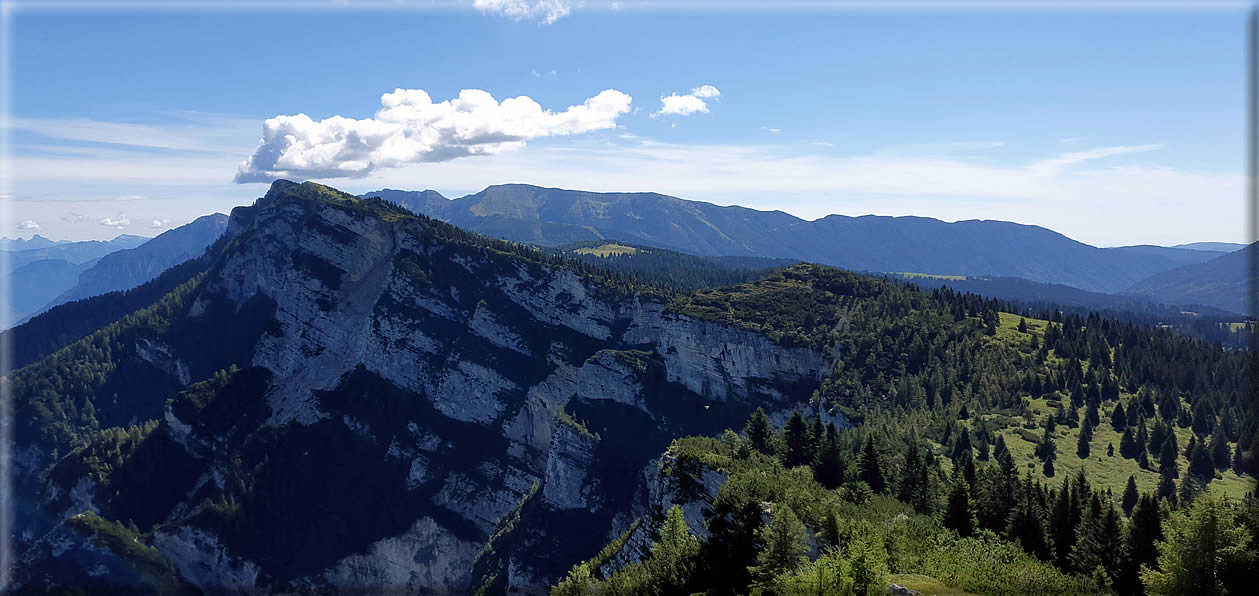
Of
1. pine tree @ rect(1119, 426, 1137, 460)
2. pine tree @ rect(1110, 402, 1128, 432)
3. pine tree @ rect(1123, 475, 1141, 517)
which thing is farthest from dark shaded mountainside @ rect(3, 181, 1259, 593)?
pine tree @ rect(1123, 475, 1141, 517)

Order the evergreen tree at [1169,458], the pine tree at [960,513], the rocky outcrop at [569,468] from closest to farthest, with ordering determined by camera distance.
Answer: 1. the pine tree at [960,513]
2. the evergreen tree at [1169,458]
3. the rocky outcrop at [569,468]

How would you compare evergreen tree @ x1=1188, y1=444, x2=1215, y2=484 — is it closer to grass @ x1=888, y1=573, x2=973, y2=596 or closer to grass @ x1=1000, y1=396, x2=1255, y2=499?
grass @ x1=1000, y1=396, x2=1255, y2=499

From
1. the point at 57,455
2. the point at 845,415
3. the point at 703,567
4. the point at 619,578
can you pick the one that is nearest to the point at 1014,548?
the point at 703,567

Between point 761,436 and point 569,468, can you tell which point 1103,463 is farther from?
point 569,468

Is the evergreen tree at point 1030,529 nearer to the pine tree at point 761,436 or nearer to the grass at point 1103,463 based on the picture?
the grass at point 1103,463

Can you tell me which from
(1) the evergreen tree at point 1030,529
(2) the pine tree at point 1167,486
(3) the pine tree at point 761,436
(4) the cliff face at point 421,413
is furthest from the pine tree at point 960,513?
(4) the cliff face at point 421,413

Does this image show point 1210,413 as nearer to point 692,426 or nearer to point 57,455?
point 692,426
